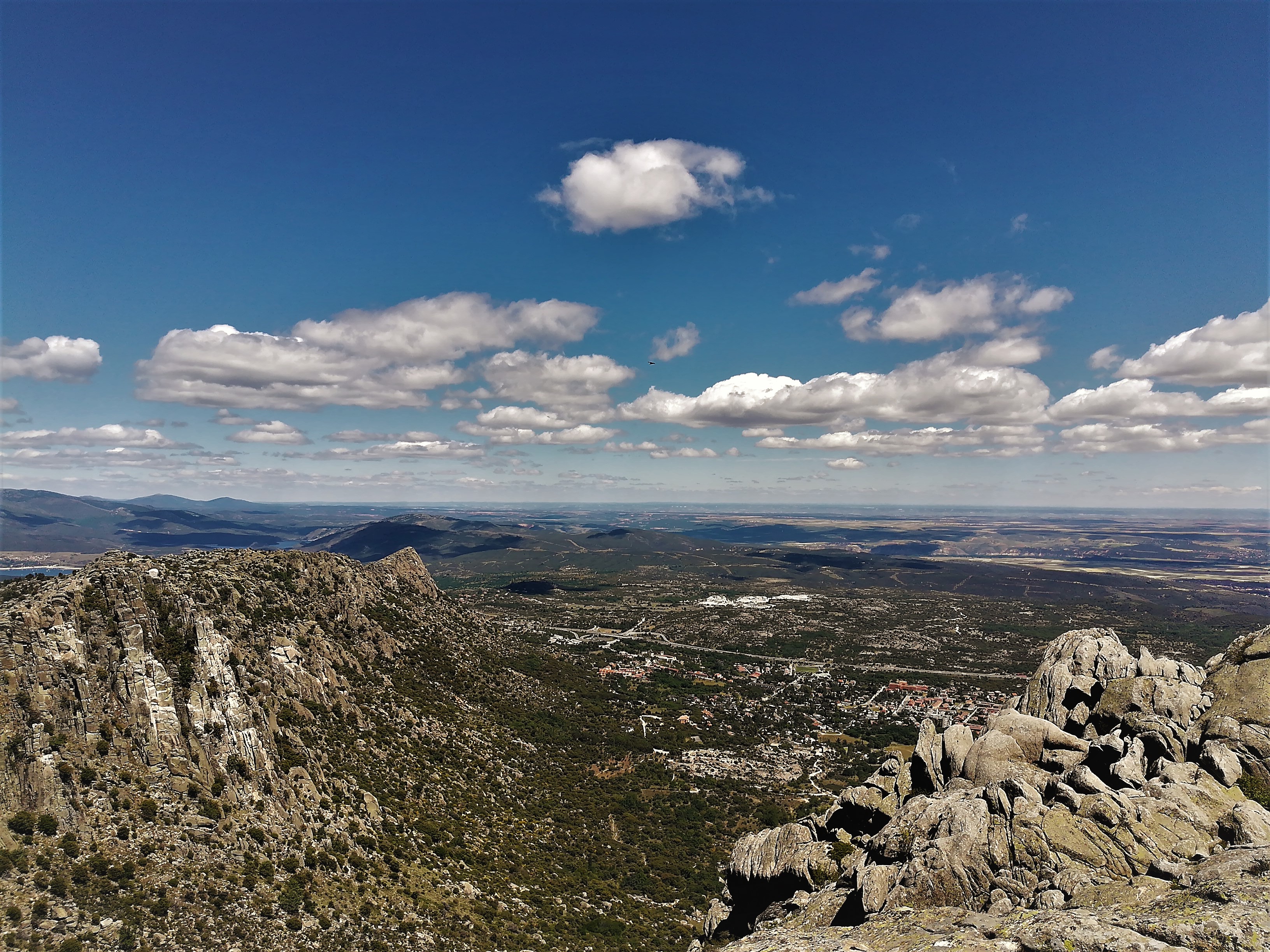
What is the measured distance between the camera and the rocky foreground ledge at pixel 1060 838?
20391mm

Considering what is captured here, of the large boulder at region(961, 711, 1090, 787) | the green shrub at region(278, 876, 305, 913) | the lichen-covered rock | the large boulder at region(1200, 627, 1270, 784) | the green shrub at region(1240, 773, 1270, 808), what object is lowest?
the green shrub at region(278, 876, 305, 913)

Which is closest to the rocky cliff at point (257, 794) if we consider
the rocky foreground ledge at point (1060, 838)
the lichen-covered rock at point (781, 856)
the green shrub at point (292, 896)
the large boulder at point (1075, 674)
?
the green shrub at point (292, 896)

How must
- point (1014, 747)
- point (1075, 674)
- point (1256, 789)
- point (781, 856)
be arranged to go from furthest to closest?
point (1075, 674)
point (781, 856)
point (1014, 747)
point (1256, 789)

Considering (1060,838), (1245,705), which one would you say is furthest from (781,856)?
(1245,705)

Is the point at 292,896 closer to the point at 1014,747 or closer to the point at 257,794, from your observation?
the point at 257,794

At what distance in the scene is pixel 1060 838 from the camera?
87.7ft

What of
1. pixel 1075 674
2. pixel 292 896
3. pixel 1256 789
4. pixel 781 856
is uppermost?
pixel 1256 789

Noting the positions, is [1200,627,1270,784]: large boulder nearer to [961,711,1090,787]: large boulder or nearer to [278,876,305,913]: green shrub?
[961,711,1090,787]: large boulder

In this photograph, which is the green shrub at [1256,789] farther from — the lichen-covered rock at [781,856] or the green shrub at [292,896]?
the green shrub at [292,896]

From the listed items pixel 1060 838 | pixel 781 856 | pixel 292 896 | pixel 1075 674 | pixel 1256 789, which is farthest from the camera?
pixel 1075 674

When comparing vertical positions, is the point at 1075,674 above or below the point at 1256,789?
below

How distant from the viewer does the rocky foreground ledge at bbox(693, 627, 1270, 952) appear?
66.9ft

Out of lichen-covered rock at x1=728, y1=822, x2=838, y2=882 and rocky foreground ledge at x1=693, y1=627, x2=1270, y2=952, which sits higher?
rocky foreground ledge at x1=693, y1=627, x2=1270, y2=952

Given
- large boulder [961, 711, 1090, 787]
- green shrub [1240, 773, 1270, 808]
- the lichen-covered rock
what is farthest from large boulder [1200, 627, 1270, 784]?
the lichen-covered rock
